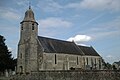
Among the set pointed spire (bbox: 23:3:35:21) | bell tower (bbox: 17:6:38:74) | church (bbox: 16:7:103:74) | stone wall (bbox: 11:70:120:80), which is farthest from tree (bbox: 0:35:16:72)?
stone wall (bbox: 11:70:120:80)

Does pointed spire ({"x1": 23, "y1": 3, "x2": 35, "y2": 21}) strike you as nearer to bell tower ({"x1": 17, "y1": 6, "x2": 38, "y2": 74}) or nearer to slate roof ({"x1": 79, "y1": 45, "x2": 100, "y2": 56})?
bell tower ({"x1": 17, "y1": 6, "x2": 38, "y2": 74})

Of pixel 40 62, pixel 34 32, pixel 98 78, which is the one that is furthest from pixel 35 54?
pixel 98 78

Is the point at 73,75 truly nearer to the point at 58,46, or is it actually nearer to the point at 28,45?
the point at 28,45

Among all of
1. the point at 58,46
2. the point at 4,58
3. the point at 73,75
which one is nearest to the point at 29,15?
the point at 58,46

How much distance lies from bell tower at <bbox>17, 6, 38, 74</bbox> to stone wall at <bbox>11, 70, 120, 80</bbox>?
17.5 ft

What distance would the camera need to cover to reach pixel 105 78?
21.2 meters

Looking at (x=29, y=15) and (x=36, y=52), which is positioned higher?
(x=29, y=15)

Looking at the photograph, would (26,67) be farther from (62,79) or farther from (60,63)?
(62,79)

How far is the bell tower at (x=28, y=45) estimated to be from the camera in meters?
39.3

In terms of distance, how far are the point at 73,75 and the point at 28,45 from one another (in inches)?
710

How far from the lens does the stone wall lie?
2088 cm

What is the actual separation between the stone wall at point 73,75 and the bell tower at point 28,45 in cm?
535

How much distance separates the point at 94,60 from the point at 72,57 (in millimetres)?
12933

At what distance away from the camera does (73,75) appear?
2505cm
